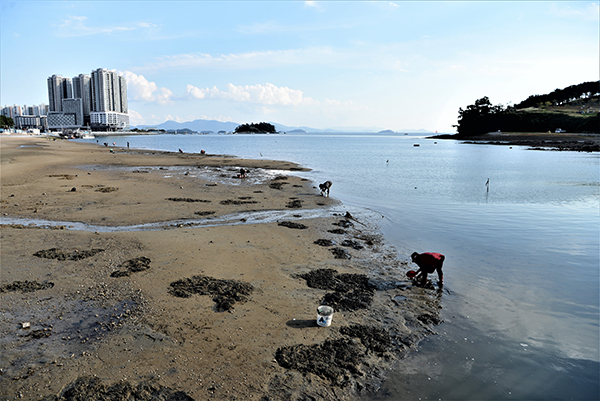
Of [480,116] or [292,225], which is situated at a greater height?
[480,116]

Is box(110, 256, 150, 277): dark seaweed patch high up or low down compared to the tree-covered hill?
down

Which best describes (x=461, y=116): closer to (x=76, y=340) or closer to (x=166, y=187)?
(x=166, y=187)

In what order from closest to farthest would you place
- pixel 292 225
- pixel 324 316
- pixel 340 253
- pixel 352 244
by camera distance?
pixel 324 316 → pixel 340 253 → pixel 352 244 → pixel 292 225

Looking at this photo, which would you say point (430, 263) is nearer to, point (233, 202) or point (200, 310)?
point (200, 310)

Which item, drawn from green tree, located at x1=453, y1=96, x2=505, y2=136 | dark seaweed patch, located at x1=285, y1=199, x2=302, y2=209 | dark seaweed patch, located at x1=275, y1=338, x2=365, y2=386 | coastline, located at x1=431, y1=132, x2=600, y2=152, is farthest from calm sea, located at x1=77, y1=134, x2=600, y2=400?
green tree, located at x1=453, y1=96, x2=505, y2=136

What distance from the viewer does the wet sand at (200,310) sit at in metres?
5.60

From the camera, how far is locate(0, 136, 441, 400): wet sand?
5.60m

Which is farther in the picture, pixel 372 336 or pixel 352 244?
pixel 352 244

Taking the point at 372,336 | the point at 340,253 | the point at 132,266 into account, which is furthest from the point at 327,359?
the point at 132,266

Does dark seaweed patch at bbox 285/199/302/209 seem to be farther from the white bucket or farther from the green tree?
the green tree

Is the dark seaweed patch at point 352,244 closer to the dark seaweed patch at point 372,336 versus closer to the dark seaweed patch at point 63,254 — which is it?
the dark seaweed patch at point 372,336

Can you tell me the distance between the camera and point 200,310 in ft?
25.3

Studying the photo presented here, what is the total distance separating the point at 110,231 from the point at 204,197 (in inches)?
305

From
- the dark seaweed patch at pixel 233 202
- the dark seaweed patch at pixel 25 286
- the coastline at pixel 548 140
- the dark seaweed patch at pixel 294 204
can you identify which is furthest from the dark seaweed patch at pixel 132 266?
the coastline at pixel 548 140
